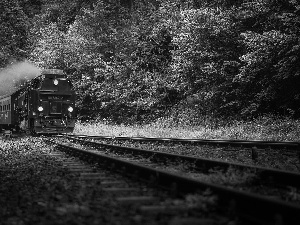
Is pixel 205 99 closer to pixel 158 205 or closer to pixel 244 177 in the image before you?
pixel 244 177

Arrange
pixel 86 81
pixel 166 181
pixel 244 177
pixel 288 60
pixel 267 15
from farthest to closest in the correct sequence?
pixel 86 81, pixel 267 15, pixel 288 60, pixel 244 177, pixel 166 181

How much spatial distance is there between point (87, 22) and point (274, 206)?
3283cm

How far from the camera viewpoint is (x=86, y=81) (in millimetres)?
31969

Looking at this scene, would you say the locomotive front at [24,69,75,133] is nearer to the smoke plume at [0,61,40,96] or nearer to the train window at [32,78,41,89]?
the train window at [32,78,41,89]

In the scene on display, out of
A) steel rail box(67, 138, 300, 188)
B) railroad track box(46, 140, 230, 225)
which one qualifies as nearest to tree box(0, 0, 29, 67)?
steel rail box(67, 138, 300, 188)

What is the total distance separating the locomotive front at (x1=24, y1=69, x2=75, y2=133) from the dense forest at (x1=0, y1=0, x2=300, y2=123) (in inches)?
210

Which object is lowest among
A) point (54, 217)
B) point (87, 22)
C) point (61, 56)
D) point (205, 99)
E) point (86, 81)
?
point (54, 217)

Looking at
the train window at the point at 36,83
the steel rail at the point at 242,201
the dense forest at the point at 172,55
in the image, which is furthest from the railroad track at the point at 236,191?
the train window at the point at 36,83

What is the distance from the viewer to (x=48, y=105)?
2305 cm

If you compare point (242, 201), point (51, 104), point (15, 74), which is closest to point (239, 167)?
point (242, 201)

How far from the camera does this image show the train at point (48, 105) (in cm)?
2258

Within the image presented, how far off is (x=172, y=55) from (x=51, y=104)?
318 inches

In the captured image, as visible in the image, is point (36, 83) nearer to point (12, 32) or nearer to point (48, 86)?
point (48, 86)

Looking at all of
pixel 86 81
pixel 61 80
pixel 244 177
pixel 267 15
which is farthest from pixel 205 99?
pixel 244 177
